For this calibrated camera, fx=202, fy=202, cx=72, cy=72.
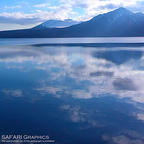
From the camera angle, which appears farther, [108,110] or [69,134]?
[108,110]

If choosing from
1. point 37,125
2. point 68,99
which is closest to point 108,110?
point 68,99

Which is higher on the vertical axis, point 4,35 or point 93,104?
point 4,35

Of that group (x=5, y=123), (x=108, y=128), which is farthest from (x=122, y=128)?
(x=5, y=123)

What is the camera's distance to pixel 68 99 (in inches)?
401

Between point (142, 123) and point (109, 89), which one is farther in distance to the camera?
point (109, 89)

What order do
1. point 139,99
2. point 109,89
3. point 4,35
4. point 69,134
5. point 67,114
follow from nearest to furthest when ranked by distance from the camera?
1. point 69,134
2. point 67,114
3. point 139,99
4. point 109,89
5. point 4,35

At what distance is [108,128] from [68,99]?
3399mm

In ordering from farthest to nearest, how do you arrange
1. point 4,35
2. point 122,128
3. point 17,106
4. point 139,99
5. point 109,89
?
1. point 4,35
2. point 109,89
3. point 139,99
4. point 17,106
5. point 122,128

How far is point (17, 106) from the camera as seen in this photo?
30.3ft

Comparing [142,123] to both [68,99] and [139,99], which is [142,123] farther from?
[68,99]

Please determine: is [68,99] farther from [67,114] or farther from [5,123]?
[5,123]

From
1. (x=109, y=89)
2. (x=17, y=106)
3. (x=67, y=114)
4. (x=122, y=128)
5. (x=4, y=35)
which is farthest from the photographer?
(x=4, y=35)

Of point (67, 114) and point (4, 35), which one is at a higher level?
point (4, 35)

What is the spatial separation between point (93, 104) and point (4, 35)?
193536mm
